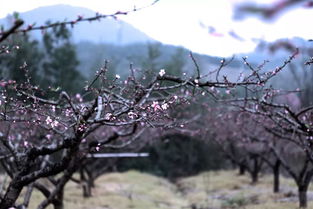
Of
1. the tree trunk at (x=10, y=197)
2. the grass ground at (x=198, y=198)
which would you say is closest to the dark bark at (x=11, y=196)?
the tree trunk at (x=10, y=197)

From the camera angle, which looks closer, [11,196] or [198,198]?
[11,196]

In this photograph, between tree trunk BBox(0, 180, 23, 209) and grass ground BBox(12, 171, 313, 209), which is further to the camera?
grass ground BBox(12, 171, 313, 209)

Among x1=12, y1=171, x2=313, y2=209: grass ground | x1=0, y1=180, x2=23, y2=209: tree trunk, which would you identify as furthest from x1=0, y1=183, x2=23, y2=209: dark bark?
x1=12, y1=171, x2=313, y2=209: grass ground

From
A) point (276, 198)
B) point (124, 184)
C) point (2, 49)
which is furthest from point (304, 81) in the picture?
point (2, 49)

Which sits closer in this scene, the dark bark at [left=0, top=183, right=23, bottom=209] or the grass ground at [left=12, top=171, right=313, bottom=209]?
the dark bark at [left=0, top=183, right=23, bottom=209]

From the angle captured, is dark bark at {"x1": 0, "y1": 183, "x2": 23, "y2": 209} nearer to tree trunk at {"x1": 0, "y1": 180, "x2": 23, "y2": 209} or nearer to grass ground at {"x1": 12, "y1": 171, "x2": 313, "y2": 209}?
tree trunk at {"x1": 0, "y1": 180, "x2": 23, "y2": 209}

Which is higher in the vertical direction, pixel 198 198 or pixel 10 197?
pixel 10 197

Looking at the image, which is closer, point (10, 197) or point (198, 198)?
point (10, 197)

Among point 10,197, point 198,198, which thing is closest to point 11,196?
point 10,197

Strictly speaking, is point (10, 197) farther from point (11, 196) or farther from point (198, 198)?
point (198, 198)

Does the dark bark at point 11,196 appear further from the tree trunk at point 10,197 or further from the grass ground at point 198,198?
the grass ground at point 198,198

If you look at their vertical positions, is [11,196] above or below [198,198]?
Answer: above

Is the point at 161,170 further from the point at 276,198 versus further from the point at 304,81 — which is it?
the point at 276,198

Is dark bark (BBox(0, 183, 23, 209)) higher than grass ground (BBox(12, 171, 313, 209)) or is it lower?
higher
